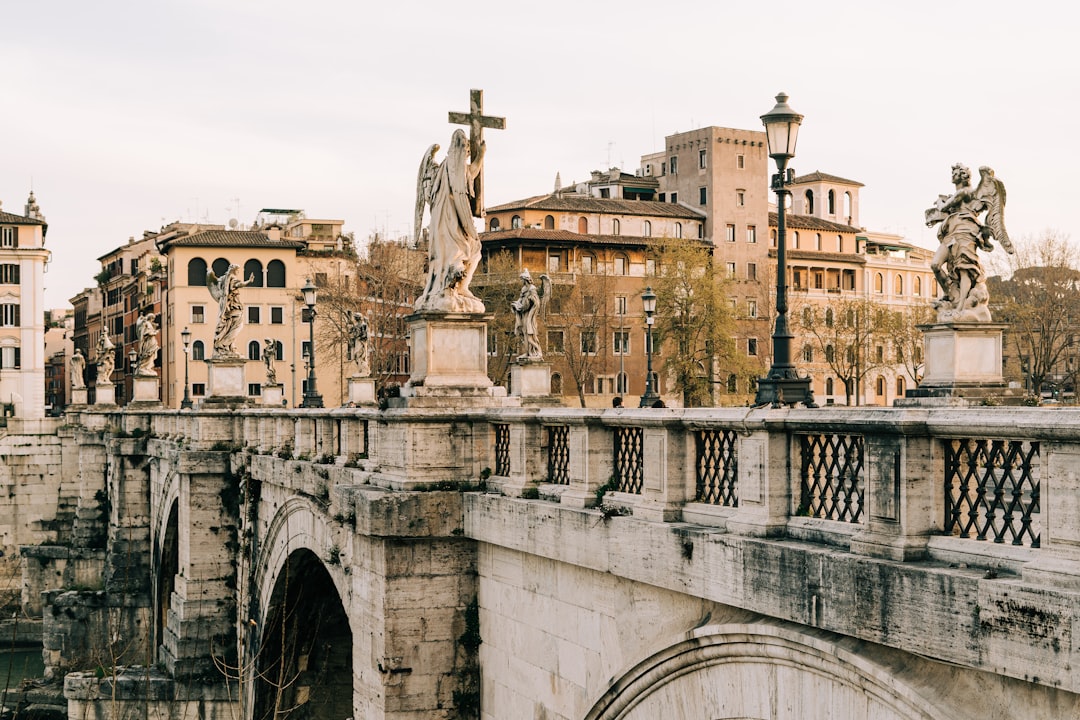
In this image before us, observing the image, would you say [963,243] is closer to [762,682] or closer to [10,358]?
[762,682]

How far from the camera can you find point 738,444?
7.99 metres

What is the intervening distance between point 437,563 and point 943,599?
682cm

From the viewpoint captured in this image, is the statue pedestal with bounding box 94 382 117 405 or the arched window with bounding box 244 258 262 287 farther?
the arched window with bounding box 244 258 262 287

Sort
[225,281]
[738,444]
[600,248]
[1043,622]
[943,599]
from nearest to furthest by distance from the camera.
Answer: [1043,622], [943,599], [738,444], [225,281], [600,248]

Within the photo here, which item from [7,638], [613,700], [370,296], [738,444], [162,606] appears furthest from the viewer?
[370,296]

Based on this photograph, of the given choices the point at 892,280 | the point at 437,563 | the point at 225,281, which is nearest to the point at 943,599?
the point at 437,563

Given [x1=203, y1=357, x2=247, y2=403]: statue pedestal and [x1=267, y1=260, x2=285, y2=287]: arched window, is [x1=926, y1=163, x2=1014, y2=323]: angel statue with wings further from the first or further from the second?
[x1=267, y1=260, x2=285, y2=287]: arched window

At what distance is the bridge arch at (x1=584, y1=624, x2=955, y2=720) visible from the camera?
6.49 metres

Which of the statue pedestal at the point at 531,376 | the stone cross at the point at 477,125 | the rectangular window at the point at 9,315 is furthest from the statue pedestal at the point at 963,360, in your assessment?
the rectangular window at the point at 9,315

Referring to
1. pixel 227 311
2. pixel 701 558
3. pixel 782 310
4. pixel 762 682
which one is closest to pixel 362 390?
pixel 227 311

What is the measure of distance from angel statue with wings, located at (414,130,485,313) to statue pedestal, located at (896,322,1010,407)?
29.5 ft

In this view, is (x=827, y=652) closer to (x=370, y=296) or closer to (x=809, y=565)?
(x=809, y=565)

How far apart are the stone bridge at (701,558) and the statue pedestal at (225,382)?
956 cm

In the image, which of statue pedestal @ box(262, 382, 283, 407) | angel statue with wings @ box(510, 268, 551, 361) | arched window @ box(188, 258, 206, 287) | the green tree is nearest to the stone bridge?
angel statue with wings @ box(510, 268, 551, 361)
